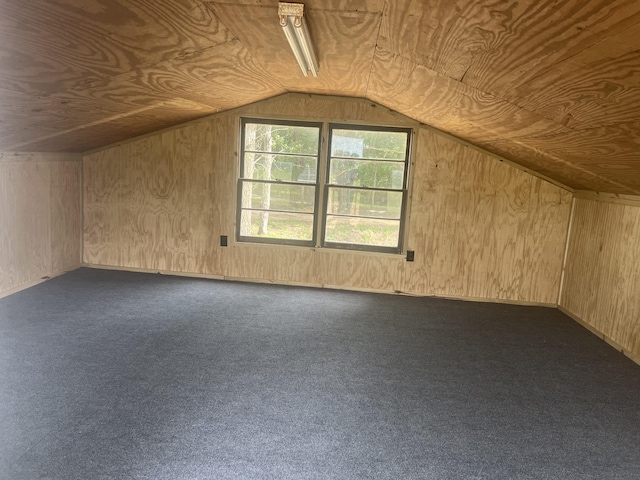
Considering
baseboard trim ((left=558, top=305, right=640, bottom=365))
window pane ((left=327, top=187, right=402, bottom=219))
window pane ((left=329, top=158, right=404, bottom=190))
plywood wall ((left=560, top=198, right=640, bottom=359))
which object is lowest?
baseboard trim ((left=558, top=305, right=640, bottom=365))

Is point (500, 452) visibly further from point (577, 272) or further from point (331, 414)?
point (577, 272)

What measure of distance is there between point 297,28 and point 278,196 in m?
3.00

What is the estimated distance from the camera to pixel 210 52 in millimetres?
2713

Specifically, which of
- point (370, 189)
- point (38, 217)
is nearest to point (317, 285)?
point (370, 189)

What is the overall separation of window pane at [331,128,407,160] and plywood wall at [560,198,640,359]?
1.87 m

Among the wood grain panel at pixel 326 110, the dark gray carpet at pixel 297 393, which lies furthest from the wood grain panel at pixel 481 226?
the dark gray carpet at pixel 297 393

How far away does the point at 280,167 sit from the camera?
16.7 feet

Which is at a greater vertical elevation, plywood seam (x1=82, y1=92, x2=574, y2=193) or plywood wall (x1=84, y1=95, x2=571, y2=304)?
plywood seam (x1=82, y1=92, x2=574, y2=193)

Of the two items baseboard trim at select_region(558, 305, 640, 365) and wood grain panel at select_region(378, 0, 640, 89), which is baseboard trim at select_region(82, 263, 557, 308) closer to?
baseboard trim at select_region(558, 305, 640, 365)

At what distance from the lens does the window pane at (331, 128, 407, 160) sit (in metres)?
4.93

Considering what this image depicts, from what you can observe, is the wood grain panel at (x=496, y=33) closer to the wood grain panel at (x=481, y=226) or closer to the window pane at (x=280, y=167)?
the wood grain panel at (x=481, y=226)

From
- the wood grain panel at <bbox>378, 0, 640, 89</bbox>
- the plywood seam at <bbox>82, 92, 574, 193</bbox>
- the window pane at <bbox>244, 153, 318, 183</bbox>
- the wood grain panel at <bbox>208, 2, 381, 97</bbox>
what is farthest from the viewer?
the window pane at <bbox>244, 153, 318, 183</bbox>

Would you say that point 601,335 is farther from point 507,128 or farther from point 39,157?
point 39,157

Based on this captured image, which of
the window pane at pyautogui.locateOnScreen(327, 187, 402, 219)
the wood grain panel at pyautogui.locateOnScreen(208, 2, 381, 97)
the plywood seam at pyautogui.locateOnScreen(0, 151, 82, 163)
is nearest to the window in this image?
the window pane at pyautogui.locateOnScreen(327, 187, 402, 219)
